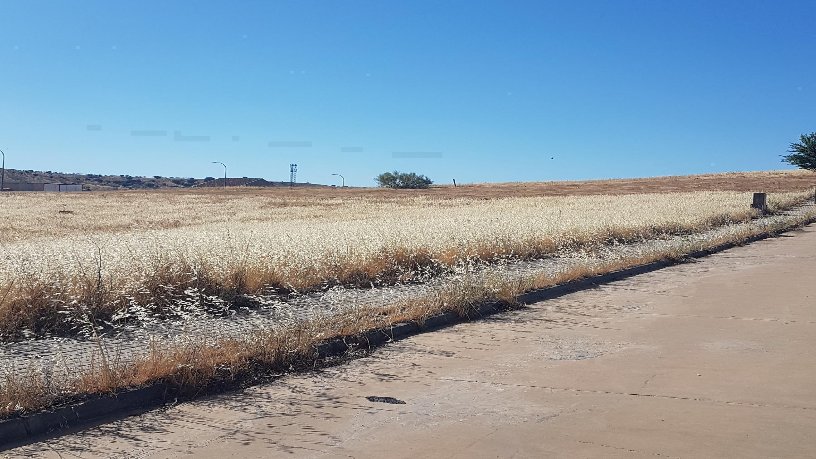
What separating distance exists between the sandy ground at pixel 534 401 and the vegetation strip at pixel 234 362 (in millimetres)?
243

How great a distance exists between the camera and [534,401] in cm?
621

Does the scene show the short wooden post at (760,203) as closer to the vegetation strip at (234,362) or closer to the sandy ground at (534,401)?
the sandy ground at (534,401)

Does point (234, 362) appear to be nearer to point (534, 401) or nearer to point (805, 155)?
point (534, 401)

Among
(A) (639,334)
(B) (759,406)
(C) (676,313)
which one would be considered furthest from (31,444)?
(C) (676,313)

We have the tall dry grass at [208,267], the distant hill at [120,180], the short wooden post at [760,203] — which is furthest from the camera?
the distant hill at [120,180]

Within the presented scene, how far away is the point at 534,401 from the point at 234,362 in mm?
2690

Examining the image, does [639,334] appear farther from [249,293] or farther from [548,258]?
[548,258]

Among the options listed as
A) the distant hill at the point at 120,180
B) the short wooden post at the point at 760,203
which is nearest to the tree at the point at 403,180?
the distant hill at the point at 120,180

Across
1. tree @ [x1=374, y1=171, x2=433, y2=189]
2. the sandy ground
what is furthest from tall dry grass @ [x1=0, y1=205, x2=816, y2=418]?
tree @ [x1=374, y1=171, x2=433, y2=189]

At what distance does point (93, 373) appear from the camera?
6.15m

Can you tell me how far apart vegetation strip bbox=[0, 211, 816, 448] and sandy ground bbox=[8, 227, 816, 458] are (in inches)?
9.6

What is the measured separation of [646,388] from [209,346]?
4.04 meters

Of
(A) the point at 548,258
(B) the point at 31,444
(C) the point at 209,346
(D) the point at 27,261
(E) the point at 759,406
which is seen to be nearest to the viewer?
(B) the point at 31,444

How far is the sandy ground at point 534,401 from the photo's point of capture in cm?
511
